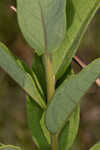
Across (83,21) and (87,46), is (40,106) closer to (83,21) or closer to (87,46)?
(83,21)

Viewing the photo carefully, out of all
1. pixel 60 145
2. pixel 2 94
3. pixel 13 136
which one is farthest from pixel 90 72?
pixel 2 94

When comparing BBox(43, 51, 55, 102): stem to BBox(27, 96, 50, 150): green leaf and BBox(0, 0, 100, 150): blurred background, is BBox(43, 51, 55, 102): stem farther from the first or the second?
BBox(0, 0, 100, 150): blurred background

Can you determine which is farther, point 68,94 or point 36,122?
point 36,122

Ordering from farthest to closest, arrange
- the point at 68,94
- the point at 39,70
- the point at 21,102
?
the point at 21,102, the point at 39,70, the point at 68,94

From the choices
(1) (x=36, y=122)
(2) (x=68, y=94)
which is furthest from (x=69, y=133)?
(2) (x=68, y=94)

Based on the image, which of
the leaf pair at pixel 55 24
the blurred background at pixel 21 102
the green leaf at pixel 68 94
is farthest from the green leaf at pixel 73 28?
the blurred background at pixel 21 102

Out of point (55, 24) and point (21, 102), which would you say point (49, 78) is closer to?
point (55, 24)

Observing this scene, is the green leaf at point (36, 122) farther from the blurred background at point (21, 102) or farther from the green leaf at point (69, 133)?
the blurred background at point (21, 102)
